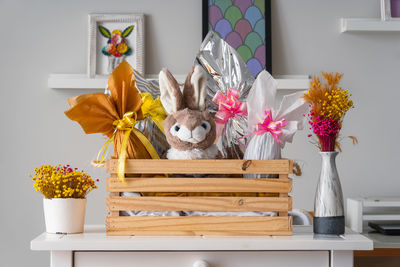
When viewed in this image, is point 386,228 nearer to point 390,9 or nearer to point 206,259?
point 390,9

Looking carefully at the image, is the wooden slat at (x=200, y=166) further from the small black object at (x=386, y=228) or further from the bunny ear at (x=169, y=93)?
the small black object at (x=386, y=228)

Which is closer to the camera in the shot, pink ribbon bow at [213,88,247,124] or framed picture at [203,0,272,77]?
pink ribbon bow at [213,88,247,124]

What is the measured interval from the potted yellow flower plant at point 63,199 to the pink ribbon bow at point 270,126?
0.39 metres

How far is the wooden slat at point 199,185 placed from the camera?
3.24 feet

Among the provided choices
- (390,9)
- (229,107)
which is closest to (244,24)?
(390,9)

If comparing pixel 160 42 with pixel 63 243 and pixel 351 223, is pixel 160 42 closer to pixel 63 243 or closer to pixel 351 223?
pixel 351 223

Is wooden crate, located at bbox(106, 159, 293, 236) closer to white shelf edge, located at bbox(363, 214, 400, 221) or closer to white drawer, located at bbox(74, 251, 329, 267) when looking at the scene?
white drawer, located at bbox(74, 251, 329, 267)

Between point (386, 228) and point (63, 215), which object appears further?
point (386, 228)

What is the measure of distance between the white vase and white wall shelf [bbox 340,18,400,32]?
5.53ft

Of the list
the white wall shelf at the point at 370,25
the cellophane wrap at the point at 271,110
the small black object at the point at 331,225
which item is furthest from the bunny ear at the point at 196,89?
the white wall shelf at the point at 370,25

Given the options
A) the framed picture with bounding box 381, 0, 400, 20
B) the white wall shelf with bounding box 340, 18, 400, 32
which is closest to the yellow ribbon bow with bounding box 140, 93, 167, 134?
the white wall shelf with bounding box 340, 18, 400, 32

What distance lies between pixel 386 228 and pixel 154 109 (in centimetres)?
133

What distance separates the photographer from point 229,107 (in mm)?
1133

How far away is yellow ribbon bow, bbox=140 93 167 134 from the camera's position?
1091mm
